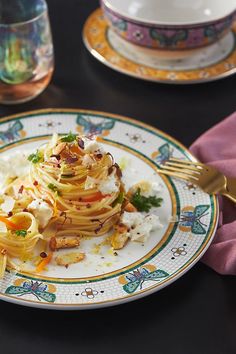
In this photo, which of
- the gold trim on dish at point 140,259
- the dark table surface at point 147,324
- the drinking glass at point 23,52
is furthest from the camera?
the drinking glass at point 23,52

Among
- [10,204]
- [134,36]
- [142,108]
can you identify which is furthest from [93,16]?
[10,204]

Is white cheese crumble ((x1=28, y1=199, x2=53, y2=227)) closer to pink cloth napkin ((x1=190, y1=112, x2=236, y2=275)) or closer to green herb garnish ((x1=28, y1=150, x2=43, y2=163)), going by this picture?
green herb garnish ((x1=28, y1=150, x2=43, y2=163))

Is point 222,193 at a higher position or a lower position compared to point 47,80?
higher

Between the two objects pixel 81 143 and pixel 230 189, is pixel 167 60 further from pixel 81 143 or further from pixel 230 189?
pixel 81 143

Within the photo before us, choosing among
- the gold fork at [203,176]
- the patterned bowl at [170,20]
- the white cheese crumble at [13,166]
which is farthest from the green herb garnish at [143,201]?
the patterned bowl at [170,20]

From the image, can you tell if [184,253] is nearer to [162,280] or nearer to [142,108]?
[162,280]

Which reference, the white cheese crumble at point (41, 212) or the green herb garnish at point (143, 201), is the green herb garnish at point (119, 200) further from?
the white cheese crumble at point (41, 212)

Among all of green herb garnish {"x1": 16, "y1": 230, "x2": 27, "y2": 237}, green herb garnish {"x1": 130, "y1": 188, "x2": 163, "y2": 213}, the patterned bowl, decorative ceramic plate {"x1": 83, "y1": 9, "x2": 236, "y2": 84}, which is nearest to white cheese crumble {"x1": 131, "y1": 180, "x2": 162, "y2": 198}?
green herb garnish {"x1": 130, "y1": 188, "x2": 163, "y2": 213}
